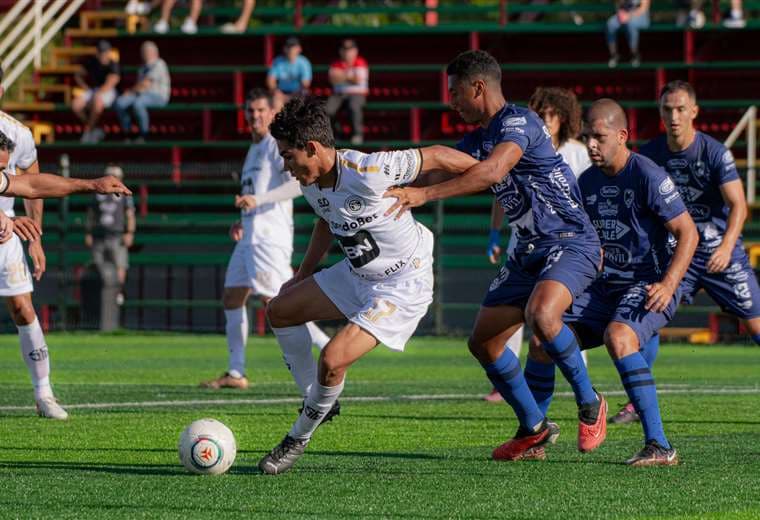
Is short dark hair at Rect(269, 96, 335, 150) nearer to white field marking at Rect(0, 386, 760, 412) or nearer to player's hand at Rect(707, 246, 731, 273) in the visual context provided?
Result: player's hand at Rect(707, 246, 731, 273)

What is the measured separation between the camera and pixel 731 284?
9508 millimetres

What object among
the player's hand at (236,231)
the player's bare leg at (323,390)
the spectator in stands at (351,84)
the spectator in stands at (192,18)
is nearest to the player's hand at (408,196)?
the player's bare leg at (323,390)

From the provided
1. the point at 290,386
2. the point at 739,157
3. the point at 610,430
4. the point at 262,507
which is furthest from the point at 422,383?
the point at 739,157

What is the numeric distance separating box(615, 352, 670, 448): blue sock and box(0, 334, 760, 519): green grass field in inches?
8.8

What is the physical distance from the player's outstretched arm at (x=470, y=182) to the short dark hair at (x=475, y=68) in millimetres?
550

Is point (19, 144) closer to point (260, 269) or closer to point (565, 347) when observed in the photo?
point (260, 269)

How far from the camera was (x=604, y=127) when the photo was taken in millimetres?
8234

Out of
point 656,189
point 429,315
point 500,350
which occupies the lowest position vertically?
point 429,315

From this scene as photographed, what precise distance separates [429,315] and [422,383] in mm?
8186

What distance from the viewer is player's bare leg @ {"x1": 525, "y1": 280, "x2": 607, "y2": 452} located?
764cm

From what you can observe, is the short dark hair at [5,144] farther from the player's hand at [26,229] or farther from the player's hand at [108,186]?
the player's hand at [108,186]

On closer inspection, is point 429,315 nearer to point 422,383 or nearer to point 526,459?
point 422,383

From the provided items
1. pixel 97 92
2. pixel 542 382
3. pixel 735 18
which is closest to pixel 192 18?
pixel 97 92

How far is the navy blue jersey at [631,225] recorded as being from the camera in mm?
8195
